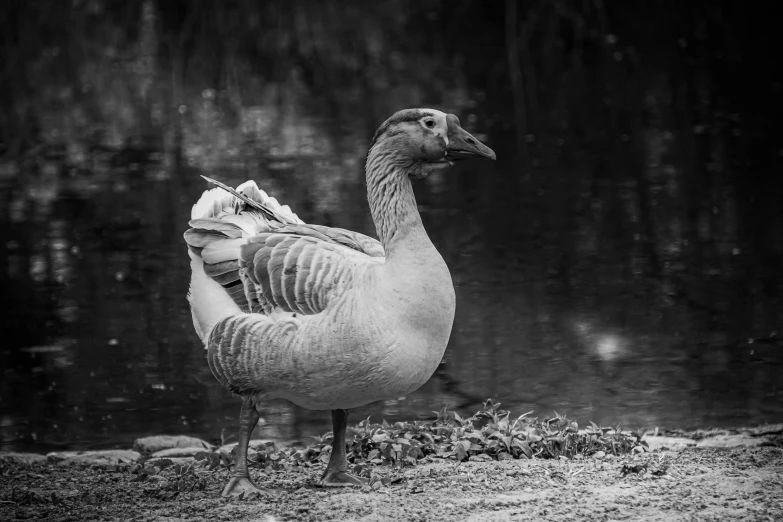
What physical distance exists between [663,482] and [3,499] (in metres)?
3.13

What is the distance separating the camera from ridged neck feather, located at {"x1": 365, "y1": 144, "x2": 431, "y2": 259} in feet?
16.9

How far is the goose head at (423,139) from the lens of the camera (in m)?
5.21

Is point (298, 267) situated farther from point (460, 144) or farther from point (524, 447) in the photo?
point (524, 447)

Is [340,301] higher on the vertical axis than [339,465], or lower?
higher

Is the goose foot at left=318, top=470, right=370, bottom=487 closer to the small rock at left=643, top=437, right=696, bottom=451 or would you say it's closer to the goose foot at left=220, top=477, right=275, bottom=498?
the goose foot at left=220, top=477, right=275, bottom=498

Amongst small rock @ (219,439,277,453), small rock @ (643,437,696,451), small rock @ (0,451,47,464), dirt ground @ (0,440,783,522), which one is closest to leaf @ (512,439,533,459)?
dirt ground @ (0,440,783,522)

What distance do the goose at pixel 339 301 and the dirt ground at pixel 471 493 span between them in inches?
10.2

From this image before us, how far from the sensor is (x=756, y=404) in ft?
24.6

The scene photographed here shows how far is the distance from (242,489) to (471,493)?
108 cm

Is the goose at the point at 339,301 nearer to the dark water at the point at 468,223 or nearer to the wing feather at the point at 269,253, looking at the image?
the wing feather at the point at 269,253

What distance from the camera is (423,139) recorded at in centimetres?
521

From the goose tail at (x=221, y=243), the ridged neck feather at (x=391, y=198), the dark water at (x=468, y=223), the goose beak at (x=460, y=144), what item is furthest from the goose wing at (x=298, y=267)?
the dark water at (x=468, y=223)

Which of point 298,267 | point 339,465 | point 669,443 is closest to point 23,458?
point 339,465

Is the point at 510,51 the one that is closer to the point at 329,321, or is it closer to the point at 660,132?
the point at 660,132
